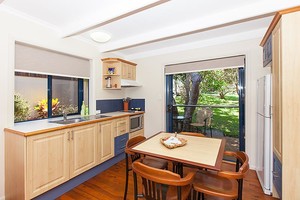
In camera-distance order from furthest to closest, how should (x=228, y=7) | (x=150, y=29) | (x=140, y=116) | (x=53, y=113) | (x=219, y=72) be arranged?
(x=140, y=116)
(x=219, y=72)
(x=53, y=113)
(x=150, y=29)
(x=228, y=7)

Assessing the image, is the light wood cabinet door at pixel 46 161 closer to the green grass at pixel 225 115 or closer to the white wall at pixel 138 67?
the white wall at pixel 138 67

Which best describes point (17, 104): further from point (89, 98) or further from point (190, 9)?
point (190, 9)

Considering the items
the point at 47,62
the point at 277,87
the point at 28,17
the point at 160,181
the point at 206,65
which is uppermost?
the point at 28,17

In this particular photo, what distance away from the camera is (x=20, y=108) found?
2273 mm

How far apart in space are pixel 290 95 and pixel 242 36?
1685mm

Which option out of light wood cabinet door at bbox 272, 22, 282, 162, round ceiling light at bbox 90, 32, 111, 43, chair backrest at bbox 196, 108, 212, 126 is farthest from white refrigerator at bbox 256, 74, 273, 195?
round ceiling light at bbox 90, 32, 111, 43

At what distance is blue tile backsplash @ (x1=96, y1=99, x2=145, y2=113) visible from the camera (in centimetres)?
341

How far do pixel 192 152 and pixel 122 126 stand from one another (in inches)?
73.9

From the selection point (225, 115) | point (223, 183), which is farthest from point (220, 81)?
point (223, 183)

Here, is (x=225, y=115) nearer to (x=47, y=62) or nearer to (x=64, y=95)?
(x=64, y=95)

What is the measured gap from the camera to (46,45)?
7.68 ft

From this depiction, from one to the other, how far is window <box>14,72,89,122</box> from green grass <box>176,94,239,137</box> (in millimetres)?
2596

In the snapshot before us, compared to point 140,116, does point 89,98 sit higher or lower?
higher

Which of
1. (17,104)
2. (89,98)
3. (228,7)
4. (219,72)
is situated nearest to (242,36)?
(219,72)
